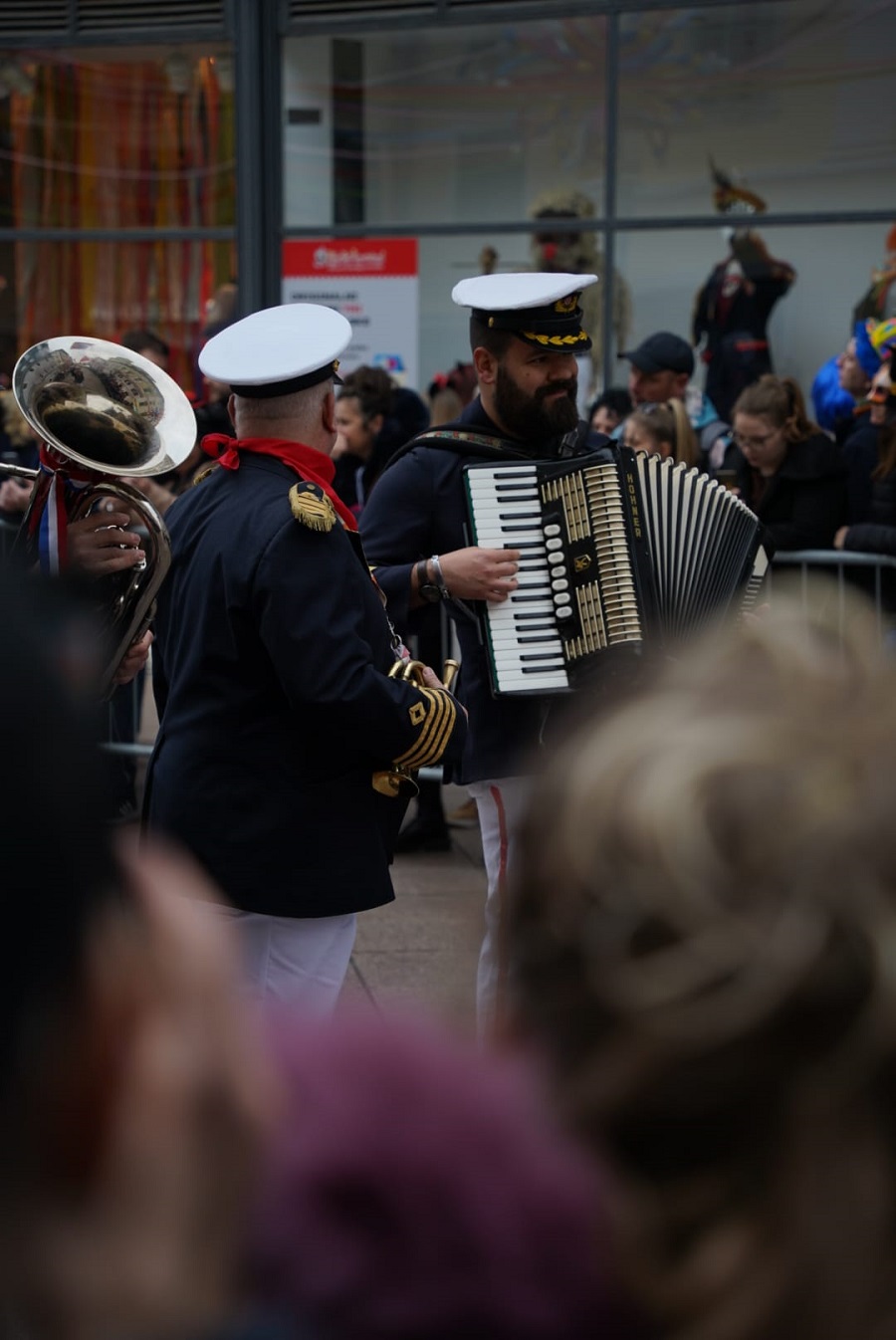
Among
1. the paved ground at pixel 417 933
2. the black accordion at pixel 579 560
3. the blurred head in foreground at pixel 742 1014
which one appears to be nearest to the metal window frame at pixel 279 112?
the paved ground at pixel 417 933

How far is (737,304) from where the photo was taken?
9.82 meters

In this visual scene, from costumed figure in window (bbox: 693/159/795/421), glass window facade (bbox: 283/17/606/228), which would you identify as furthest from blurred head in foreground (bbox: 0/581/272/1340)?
glass window facade (bbox: 283/17/606/228)

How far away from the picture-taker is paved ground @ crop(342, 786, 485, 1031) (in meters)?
5.24

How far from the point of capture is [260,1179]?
33.6 inches

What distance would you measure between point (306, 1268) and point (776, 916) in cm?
31

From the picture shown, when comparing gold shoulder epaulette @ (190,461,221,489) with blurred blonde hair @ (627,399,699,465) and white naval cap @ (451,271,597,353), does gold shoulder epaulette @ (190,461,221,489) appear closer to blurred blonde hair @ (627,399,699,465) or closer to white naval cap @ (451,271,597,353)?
white naval cap @ (451,271,597,353)

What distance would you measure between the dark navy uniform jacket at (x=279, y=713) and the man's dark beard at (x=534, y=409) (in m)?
0.97

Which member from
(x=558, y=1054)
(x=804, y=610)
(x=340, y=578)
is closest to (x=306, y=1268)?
(x=558, y=1054)

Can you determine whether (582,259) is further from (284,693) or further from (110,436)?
(284,693)

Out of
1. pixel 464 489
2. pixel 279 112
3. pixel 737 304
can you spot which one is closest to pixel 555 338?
pixel 464 489

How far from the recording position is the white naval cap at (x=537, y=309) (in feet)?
13.8

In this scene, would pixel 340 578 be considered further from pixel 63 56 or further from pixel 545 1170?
pixel 63 56

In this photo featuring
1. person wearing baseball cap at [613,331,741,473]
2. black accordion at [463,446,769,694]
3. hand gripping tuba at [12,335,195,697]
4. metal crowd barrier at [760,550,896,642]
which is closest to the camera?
hand gripping tuba at [12,335,195,697]

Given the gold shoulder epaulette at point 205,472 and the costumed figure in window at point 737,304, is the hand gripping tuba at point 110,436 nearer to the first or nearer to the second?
the gold shoulder epaulette at point 205,472
